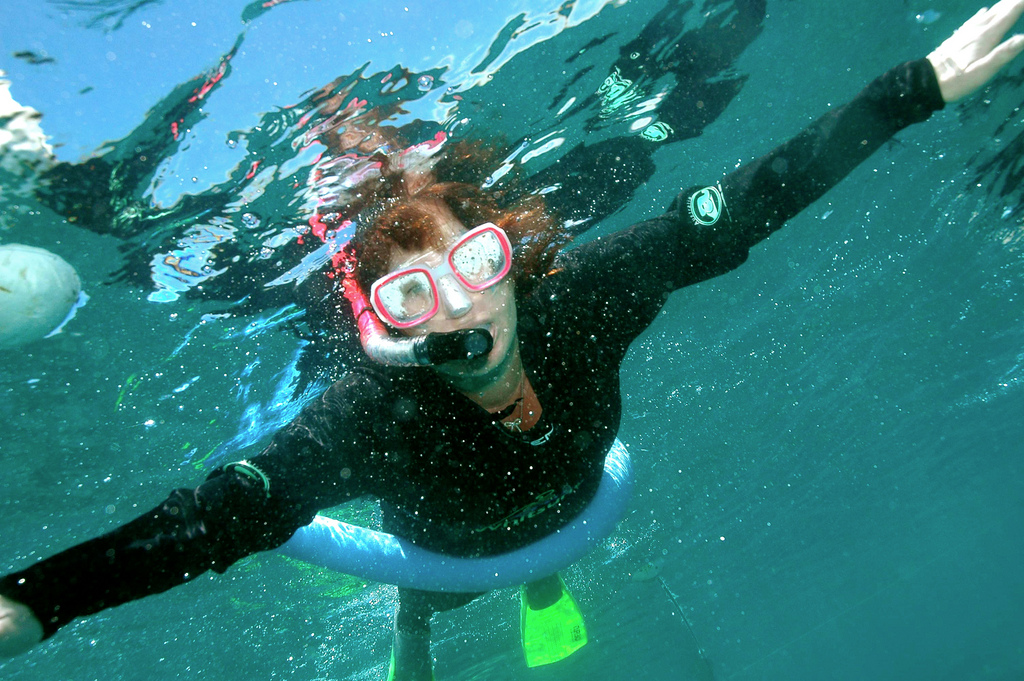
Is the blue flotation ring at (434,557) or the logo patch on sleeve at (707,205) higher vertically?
the logo patch on sleeve at (707,205)

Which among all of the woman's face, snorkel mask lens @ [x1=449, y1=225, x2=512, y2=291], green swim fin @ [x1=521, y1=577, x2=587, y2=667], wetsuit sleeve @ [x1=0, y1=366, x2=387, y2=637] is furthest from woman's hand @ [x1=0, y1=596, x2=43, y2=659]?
green swim fin @ [x1=521, y1=577, x2=587, y2=667]

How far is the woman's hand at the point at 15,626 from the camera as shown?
2387 mm

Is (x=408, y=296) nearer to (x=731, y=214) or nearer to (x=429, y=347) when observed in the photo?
(x=429, y=347)

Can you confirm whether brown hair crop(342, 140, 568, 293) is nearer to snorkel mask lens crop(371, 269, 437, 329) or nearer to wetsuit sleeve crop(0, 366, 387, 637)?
snorkel mask lens crop(371, 269, 437, 329)

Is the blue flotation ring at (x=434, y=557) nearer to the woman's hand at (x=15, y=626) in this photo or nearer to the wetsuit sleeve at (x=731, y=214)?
the wetsuit sleeve at (x=731, y=214)

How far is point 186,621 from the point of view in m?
18.2

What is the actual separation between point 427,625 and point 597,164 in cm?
684

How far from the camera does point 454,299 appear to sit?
4.00 m

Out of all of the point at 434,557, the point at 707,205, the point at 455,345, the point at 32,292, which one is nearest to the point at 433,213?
the point at 455,345

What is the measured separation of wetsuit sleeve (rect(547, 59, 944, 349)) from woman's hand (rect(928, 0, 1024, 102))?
7cm

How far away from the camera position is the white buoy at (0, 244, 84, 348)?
5.02 m

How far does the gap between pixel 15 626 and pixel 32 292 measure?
4233 millimetres

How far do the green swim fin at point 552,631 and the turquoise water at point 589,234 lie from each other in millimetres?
5660

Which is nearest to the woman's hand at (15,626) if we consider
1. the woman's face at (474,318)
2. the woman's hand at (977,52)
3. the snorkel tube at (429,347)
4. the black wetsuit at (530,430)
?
the black wetsuit at (530,430)
